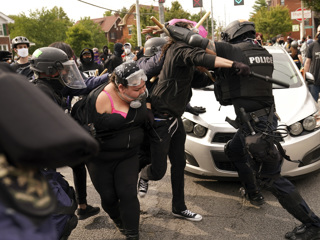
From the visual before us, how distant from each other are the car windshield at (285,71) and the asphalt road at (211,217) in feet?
4.39

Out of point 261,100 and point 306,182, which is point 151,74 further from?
point 306,182

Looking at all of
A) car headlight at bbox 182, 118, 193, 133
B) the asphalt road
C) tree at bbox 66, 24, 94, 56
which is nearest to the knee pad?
the asphalt road

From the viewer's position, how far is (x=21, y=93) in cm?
85

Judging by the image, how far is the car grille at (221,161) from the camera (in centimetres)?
411

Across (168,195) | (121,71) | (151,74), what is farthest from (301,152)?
(121,71)

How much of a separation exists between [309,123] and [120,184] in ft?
7.49

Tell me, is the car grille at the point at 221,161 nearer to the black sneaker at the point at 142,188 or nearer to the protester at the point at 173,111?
the protester at the point at 173,111

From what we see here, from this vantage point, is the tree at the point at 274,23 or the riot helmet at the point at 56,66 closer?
the riot helmet at the point at 56,66

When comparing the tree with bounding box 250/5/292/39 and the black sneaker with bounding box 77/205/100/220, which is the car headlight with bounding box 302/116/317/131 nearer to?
the black sneaker with bounding box 77/205/100/220

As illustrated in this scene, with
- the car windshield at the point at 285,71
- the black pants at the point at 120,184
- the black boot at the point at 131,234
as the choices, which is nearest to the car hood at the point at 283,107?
the car windshield at the point at 285,71

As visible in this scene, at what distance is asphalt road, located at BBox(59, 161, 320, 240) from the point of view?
344cm

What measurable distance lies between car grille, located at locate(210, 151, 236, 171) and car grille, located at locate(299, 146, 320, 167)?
0.76 m

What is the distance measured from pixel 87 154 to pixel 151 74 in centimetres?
262

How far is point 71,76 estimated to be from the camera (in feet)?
10.8
